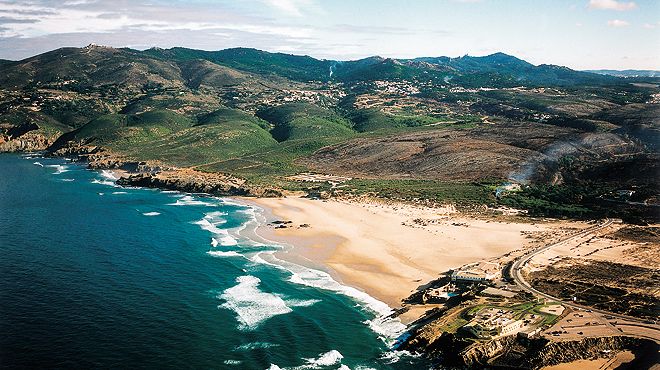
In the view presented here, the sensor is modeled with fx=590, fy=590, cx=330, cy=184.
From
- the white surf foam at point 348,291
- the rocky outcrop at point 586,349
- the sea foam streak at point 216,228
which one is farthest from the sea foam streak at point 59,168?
the rocky outcrop at point 586,349

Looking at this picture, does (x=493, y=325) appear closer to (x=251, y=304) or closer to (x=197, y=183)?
(x=251, y=304)

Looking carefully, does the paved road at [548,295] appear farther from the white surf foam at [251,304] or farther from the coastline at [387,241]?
the white surf foam at [251,304]

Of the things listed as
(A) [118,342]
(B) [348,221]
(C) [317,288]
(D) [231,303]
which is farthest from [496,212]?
(A) [118,342]

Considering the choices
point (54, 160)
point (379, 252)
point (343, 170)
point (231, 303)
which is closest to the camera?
point (231, 303)

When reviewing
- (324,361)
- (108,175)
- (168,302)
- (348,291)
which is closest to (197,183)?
(108,175)

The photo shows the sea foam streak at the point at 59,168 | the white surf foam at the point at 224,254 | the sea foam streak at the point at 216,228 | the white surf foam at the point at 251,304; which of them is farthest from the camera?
the sea foam streak at the point at 59,168

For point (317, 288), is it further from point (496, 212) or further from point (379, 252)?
point (496, 212)
